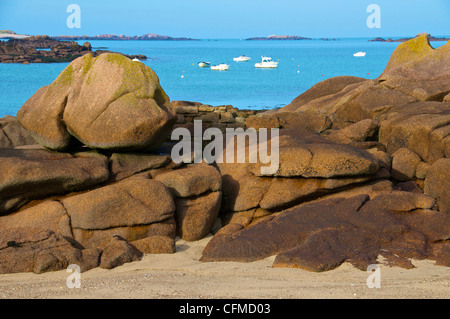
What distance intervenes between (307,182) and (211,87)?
146ft

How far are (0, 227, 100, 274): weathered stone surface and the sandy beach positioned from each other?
0.16 m

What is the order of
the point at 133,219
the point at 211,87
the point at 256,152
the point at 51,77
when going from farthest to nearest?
1. the point at 51,77
2. the point at 211,87
3. the point at 256,152
4. the point at 133,219

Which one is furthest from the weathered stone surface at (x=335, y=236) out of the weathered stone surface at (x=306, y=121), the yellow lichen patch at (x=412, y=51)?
the yellow lichen patch at (x=412, y=51)

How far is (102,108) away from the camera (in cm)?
1061

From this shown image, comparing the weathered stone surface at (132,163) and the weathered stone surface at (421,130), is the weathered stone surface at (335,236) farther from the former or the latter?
the weathered stone surface at (421,130)

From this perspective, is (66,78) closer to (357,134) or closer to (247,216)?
(247,216)

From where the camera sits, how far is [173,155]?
452 inches

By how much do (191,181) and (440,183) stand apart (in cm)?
488

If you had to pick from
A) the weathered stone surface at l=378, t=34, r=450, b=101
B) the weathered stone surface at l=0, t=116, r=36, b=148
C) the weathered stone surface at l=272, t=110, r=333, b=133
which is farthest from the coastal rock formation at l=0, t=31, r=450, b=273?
the weathered stone surface at l=378, t=34, r=450, b=101

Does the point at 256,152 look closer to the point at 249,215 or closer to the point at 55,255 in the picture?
the point at 249,215

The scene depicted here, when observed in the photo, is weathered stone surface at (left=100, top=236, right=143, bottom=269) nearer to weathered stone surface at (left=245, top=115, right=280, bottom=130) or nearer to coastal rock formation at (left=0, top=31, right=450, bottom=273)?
coastal rock formation at (left=0, top=31, right=450, bottom=273)

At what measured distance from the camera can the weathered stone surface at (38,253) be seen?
26.6 feet

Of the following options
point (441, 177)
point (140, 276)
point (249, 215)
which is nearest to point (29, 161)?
point (140, 276)

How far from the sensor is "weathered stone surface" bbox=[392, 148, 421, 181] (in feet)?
38.3
